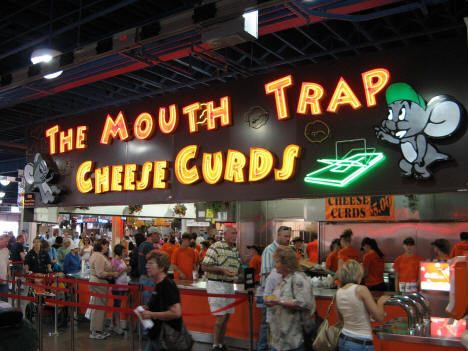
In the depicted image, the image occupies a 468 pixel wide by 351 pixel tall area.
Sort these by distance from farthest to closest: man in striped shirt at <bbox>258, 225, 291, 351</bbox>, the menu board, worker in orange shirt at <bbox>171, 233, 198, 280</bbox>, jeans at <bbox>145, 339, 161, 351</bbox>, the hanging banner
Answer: the hanging banner → worker in orange shirt at <bbox>171, 233, 198, 280</bbox> → the menu board → man in striped shirt at <bbox>258, 225, 291, 351</bbox> → jeans at <bbox>145, 339, 161, 351</bbox>

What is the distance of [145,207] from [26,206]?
15.3 ft

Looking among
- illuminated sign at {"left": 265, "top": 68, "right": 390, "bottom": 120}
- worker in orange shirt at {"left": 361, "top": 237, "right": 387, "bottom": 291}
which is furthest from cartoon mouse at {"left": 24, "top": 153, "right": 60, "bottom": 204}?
worker in orange shirt at {"left": 361, "top": 237, "right": 387, "bottom": 291}

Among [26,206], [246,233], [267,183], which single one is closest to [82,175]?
[26,206]

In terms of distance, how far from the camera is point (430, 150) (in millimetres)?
6086

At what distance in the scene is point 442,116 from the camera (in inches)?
239

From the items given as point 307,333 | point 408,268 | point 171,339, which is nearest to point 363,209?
point 408,268

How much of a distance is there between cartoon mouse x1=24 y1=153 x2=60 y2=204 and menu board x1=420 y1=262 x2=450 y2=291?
26.5ft

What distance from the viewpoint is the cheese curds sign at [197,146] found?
7.05m

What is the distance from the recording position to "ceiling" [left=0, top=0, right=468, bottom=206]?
20.9 feet

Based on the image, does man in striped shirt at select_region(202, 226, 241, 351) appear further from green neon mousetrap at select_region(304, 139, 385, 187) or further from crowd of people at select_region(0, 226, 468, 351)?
green neon mousetrap at select_region(304, 139, 385, 187)

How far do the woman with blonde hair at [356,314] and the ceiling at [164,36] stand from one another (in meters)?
3.48

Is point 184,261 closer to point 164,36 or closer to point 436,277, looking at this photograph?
point 164,36

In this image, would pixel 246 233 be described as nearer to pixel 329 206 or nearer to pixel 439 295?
pixel 329 206

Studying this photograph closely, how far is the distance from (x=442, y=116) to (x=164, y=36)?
415 centimetres
